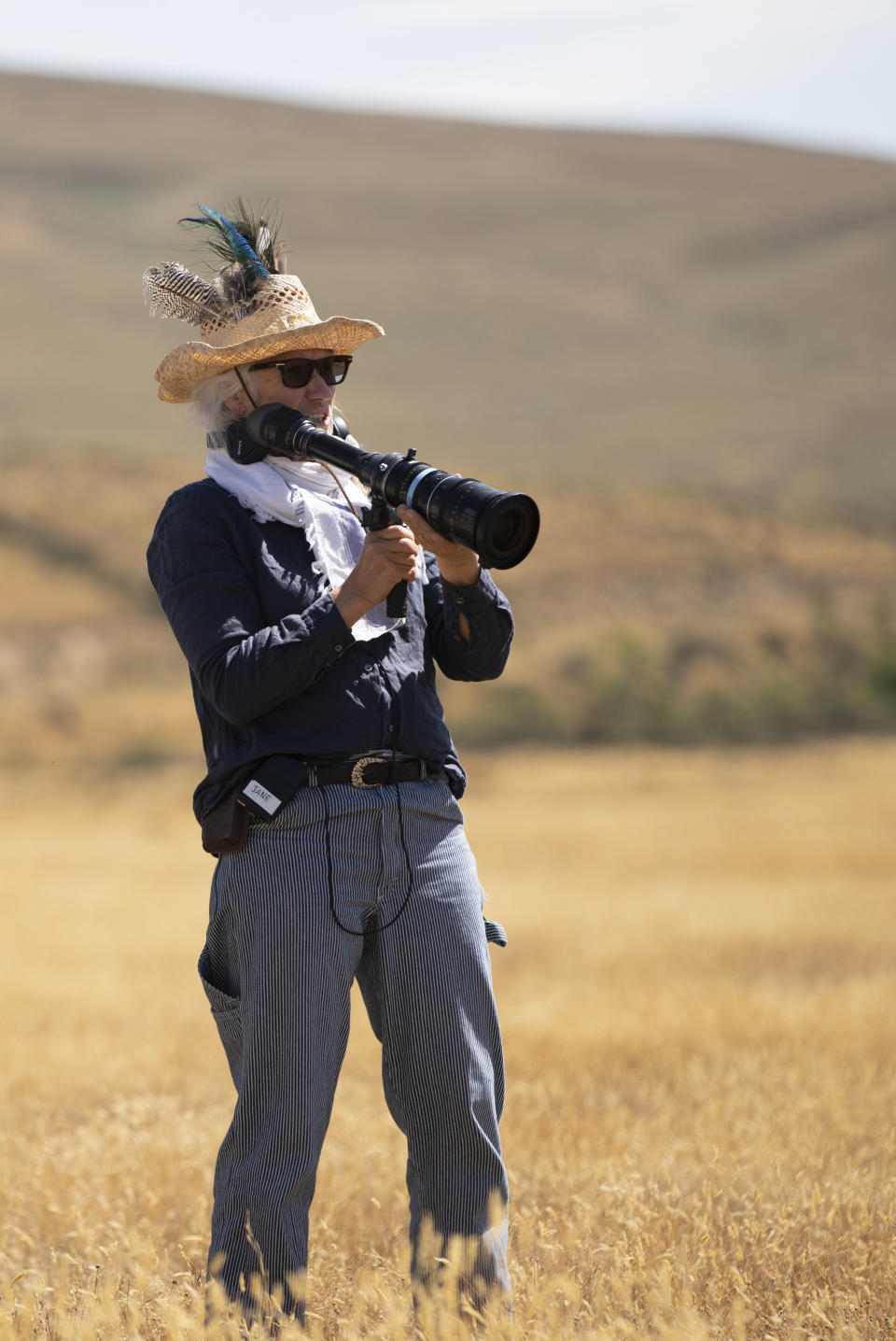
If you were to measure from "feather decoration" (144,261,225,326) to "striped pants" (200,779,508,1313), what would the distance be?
120 centimetres

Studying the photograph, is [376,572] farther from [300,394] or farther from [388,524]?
[300,394]

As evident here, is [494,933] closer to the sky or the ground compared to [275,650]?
closer to the ground

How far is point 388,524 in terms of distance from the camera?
10.6ft

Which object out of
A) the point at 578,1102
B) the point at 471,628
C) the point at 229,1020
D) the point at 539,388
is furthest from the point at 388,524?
the point at 539,388

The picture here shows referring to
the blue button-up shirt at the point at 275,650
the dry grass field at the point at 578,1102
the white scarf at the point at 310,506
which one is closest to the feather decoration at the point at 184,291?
the white scarf at the point at 310,506

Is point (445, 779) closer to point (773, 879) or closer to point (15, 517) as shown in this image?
point (773, 879)

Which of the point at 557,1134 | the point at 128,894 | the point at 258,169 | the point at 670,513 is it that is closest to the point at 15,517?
the point at 670,513

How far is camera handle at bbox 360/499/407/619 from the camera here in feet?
10.5

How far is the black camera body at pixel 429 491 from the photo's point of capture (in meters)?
3.07

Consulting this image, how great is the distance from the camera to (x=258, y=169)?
306 feet

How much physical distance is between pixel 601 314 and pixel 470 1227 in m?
83.6

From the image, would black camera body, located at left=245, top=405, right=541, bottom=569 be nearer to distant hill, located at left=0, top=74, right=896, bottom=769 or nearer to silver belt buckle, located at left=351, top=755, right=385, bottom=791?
silver belt buckle, located at left=351, top=755, right=385, bottom=791

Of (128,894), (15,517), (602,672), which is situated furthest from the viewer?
(15,517)

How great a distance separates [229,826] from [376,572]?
1.99ft
